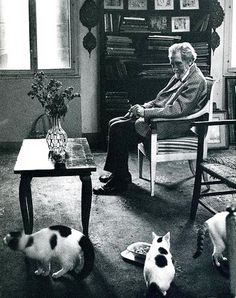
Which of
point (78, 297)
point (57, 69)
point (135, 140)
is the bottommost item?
point (78, 297)

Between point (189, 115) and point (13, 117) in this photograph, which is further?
point (13, 117)

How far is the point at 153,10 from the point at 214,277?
434cm

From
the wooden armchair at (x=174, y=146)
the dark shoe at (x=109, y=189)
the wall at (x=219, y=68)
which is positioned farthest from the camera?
the wall at (x=219, y=68)

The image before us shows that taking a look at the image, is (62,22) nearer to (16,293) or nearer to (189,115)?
(189,115)

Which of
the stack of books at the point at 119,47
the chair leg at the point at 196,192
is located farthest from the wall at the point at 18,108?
the chair leg at the point at 196,192

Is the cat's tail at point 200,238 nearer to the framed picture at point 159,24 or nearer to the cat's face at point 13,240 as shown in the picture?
the cat's face at point 13,240

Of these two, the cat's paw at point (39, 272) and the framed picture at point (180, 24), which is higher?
the framed picture at point (180, 24)

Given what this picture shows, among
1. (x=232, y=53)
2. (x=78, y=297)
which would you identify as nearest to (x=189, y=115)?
(x=78, y=297)

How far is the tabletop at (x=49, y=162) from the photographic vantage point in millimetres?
3234

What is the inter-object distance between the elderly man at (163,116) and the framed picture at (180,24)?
77.0 inches

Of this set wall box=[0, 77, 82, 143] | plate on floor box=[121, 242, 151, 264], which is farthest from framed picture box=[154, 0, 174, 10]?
plate on floor box=[121, 242, 151, 264]

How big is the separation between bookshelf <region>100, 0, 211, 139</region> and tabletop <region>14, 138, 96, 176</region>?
2.59m

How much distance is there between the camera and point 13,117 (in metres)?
6.55

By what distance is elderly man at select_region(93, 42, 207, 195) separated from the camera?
446cm
